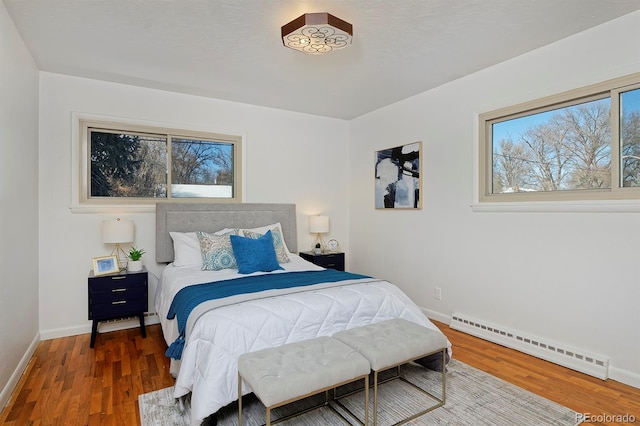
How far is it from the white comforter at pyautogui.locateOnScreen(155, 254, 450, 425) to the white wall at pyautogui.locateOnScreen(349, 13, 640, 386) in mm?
1080

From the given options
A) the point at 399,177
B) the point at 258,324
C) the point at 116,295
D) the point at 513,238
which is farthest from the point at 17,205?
the point at 513,238

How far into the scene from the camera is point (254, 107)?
177 inches

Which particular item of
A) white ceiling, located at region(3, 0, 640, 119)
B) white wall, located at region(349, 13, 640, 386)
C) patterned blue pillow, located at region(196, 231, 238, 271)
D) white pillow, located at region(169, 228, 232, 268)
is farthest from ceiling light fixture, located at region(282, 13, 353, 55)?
white pillow, located at region(169, 228, 232, 268)

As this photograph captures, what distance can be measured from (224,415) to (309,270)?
1.54m

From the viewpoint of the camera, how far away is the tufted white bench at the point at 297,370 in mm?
1639

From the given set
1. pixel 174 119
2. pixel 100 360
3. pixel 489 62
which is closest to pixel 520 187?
pixel 489 62

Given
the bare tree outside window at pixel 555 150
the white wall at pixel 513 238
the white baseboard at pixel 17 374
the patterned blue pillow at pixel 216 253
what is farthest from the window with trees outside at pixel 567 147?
the white baseboard at pixel 17 374

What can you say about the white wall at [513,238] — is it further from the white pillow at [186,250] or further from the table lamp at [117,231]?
the table lamp at [117,231]

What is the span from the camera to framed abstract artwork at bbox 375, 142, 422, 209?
4113mm

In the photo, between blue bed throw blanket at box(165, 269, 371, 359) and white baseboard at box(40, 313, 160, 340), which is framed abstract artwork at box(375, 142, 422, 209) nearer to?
blue bed throw blanket at box(165, 269, 371, 359)

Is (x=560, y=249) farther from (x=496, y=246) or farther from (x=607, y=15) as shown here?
(x=607, y=15)

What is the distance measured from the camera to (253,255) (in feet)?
10.9

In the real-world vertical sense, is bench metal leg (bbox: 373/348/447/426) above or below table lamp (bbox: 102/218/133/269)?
below

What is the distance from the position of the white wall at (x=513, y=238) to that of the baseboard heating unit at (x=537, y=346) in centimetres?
7
